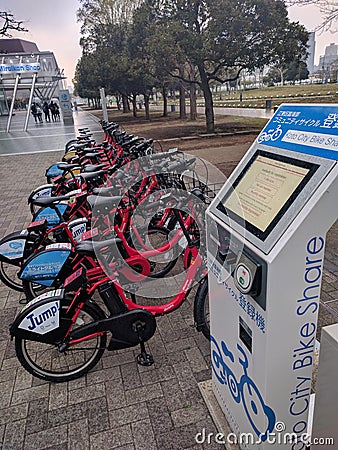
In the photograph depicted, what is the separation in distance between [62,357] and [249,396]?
1506mm

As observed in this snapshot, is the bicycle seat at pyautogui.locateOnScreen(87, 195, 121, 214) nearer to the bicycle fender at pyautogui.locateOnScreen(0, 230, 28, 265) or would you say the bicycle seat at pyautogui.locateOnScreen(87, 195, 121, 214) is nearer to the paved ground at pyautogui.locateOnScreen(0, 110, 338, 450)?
the bicycle fender at pyautogui.locateOnScreen(0, 230, 28, 265)

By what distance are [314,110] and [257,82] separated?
244ft

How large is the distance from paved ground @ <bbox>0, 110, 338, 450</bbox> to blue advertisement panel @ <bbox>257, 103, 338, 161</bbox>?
1.56 metres

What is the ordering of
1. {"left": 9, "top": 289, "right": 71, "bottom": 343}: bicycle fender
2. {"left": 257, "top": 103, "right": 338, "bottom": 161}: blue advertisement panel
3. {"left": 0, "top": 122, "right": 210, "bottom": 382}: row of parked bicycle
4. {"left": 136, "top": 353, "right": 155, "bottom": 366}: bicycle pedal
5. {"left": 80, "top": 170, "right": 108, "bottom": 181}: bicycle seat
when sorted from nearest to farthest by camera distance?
{"left": 257, "top": 103, "right": 338, "bottom": 161}: blue advertisement panel < {"left": 9, "top": 289, "right": 71, "bottom": 343}: bicycle fender < {"left": 0, "top": 122, "right": 210, "bottom": 382}: row of parked bicycle < {"left": 136, "top": 353, "right": 155, "bottom": 366}: bicycle pedal < {"left": 80, "top": 170, "right": 108, "bottom": 181}: bicycle seat

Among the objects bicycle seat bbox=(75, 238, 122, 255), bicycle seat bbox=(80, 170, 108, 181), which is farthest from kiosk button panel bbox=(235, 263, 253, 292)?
bicycle seat bbox=(80, 170, 108, 181)

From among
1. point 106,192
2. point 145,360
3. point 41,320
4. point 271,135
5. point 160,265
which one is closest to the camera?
point 271,135

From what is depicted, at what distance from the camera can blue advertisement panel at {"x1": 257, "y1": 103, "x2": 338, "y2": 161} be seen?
115 centimetres

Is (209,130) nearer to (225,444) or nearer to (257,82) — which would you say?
(225,444)

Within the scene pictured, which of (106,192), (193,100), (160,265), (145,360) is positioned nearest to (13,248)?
(106,192)

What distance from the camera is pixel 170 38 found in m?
11.4

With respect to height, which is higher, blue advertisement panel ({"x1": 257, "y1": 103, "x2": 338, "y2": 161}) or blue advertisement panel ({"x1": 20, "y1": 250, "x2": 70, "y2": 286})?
blue advertisement panel ({"x1": 257, "y1": 103, "x2": 338, "y2": 161})

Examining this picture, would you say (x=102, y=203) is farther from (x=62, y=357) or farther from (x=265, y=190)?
(x=265, y=190)

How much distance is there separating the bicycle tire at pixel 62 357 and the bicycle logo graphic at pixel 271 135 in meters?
1.43

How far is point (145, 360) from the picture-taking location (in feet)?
7.70
